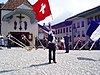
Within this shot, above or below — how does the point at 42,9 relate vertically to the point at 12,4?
below

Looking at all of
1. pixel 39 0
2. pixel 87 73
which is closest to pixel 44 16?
pixel 39 0

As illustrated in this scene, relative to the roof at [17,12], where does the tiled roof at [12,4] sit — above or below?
above

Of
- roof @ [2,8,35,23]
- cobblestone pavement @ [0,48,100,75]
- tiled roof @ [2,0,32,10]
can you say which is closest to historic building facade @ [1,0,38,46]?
roof @ [2,8,35,23]

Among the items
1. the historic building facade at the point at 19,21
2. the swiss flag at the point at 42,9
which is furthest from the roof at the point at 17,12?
the swiss flag at the point at 42,9

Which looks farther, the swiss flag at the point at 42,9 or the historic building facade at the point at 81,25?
the historic building facade at the point at 81,25

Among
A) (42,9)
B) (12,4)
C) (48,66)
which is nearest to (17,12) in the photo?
(12,4)

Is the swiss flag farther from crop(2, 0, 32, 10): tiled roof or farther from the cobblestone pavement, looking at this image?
crop(2, 0, 32, 10): tiled roof

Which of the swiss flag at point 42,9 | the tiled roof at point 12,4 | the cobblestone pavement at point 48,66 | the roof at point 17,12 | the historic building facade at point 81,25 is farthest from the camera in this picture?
the tiled roof at point 12,4

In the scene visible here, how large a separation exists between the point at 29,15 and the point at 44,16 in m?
41.8

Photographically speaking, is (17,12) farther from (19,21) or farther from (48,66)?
(48,66)

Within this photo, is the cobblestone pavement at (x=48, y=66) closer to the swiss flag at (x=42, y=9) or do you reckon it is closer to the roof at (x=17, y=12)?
the swiss flag at (x=42, y=9)

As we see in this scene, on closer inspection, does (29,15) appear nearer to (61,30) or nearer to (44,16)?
(61,30)

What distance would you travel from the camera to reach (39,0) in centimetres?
1348

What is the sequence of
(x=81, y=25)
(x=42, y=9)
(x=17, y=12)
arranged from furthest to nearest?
(x=81, y=25) → (x=17, y=12) → (x=42, y=9)
